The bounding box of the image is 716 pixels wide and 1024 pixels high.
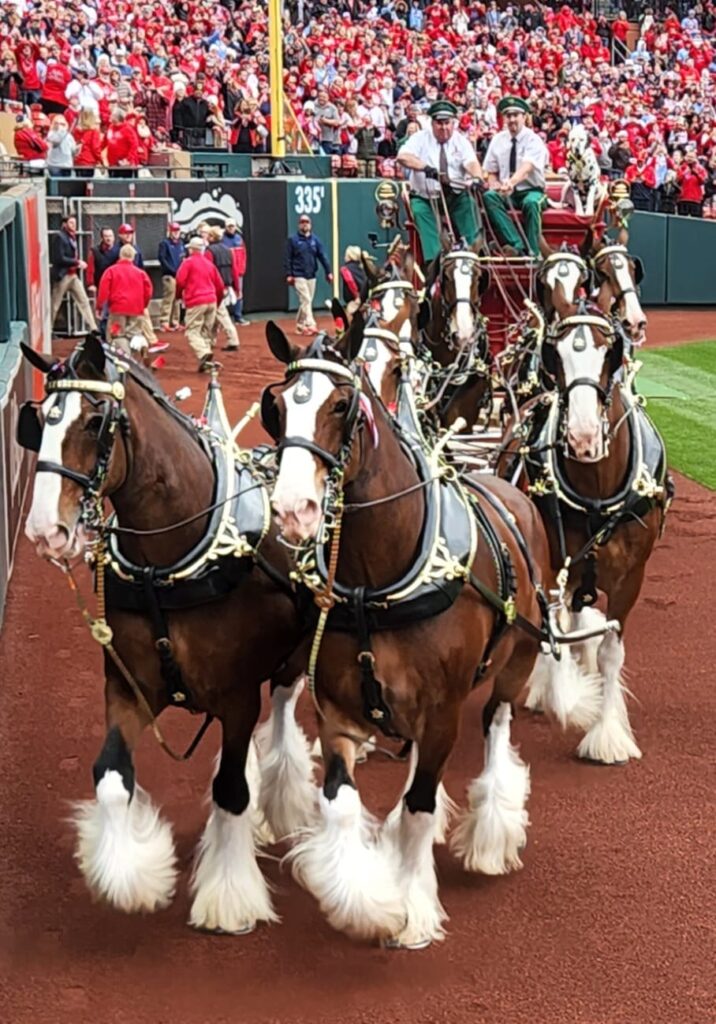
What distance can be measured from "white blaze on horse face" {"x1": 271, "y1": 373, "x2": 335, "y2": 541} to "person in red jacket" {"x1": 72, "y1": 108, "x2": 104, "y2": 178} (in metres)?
19.5

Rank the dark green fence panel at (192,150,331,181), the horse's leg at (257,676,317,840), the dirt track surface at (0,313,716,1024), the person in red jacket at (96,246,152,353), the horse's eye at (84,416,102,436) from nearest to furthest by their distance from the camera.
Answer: the horse's eye at (84,416,102,436)
the dirt track surface at (0,313,716,1024)
the horse's leg at (257,676,317,840)
the person in red jacket at (96,246,152,353)
the dark green fence panel at (192,150,331,181)

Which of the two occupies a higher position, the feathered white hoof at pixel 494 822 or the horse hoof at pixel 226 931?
the feathered white hoof at pixel 494 822

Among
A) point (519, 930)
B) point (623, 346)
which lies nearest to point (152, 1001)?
point (519, 930)

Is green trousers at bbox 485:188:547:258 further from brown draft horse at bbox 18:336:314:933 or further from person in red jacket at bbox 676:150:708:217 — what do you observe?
person in red jacket at bbox 676:150:708:217

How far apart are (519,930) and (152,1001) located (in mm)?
1348

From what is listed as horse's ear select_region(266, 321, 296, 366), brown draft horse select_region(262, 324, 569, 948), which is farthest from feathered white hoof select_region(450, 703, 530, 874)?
horse's ear select_region(266, 321, 296, 366)

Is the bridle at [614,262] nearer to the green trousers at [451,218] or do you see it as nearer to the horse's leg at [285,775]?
the green trousers at [451,218]

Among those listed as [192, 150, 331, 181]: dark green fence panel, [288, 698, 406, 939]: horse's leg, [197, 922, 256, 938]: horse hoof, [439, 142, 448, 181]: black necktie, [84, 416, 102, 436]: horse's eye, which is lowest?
[197, 922, 256, 938]: horse hoof

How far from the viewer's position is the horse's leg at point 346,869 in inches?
177

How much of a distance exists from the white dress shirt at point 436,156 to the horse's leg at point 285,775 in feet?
22.9

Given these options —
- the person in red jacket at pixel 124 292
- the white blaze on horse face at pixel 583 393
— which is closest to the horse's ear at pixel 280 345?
the white blaze on horse face at pixel 583 393

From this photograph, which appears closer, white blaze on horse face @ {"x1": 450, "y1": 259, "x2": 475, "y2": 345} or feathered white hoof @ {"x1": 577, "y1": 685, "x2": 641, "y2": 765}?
feathered white hoof @ {"x1": 577, "y1": 685, "x2": 641, "y2": 765}

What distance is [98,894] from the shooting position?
15.5 ft

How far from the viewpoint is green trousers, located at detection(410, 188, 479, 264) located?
463 inches
